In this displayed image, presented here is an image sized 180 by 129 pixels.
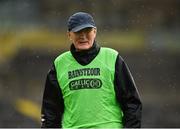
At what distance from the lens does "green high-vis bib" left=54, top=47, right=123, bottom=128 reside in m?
4.07

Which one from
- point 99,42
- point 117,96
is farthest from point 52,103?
point 99,42

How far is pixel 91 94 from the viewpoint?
4.08 m

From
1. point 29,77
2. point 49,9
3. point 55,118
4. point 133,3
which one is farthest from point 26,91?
point 55,118

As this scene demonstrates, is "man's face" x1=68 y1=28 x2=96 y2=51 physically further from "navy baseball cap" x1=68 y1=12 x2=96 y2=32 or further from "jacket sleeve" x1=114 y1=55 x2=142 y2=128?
"jacket sleeve" x1=114 y1=55 x2=142 y2=128

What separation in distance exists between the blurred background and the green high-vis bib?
5.69m

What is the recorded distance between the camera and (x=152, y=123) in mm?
9516

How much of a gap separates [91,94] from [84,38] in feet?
0.94

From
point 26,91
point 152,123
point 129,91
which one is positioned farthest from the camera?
point 26,91

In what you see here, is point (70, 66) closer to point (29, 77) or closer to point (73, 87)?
point (73, 87)

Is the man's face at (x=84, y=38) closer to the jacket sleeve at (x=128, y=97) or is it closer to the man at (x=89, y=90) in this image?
the man at (x=89, y=90)

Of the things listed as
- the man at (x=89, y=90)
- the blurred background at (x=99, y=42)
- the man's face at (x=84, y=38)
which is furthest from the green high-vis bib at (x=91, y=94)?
the blurred background at (x=99, y=42)

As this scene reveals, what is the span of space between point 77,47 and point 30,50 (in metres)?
6.34

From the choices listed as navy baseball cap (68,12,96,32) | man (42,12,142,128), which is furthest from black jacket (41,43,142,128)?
navy baseball cap (68,12,96,32)

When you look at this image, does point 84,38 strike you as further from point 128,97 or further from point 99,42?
point 99,42
